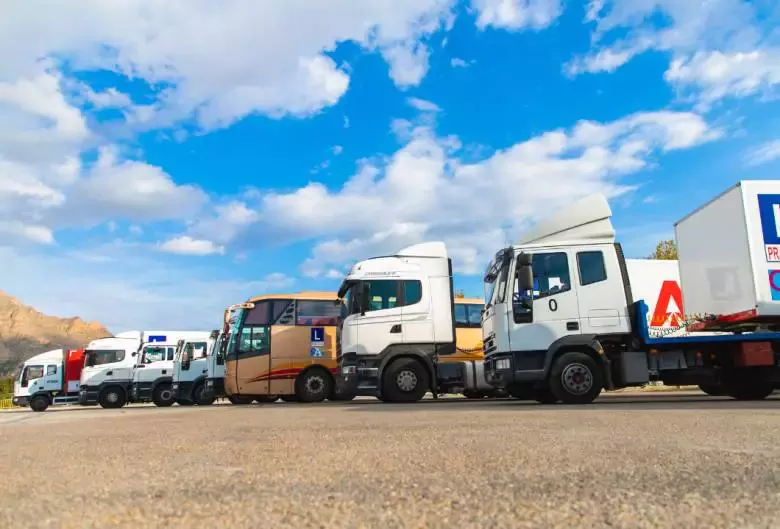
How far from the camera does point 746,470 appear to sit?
2.96m

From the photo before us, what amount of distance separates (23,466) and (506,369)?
281 inches

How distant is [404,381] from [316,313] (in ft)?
16.6

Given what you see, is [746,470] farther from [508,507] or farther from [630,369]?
[630,369]

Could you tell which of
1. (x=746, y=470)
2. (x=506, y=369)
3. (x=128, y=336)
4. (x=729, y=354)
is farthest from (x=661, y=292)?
(x=128, y=336)

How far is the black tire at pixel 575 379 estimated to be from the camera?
924 cm

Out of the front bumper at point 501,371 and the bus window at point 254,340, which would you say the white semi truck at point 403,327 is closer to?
the front bumper at point 501,371

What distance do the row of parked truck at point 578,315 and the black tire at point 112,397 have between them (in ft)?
32.7

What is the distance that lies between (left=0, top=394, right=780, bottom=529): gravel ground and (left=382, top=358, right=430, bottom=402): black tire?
683cm

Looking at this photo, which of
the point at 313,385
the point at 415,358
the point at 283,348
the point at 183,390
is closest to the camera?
Answer: the point at 415,358

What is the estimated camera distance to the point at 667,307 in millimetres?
12891

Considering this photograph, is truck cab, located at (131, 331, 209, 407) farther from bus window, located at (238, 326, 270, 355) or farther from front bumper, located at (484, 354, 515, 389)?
front bumper, located at (484, 354, 515, 389)

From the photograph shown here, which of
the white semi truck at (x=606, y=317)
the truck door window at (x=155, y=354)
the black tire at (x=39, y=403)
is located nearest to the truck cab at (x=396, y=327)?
the white semi truck at (x=606, y=317)

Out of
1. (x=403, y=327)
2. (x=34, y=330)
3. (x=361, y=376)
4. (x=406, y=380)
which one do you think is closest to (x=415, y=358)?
(x=406, y=380)

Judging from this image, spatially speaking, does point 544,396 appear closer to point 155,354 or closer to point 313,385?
point 313,385
